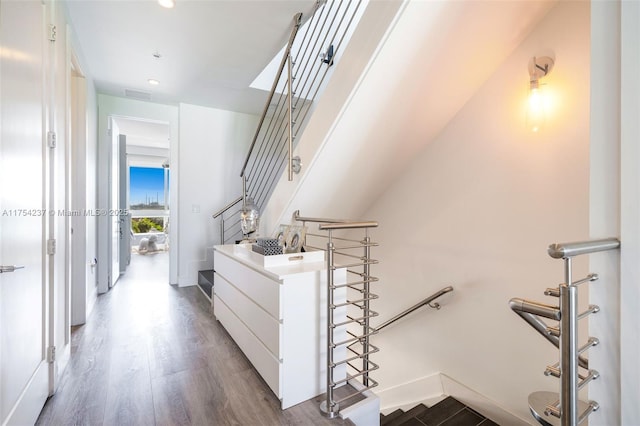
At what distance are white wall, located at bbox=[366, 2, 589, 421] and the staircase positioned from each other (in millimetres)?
192

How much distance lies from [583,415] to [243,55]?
3.38 meters

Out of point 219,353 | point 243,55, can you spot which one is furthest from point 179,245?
point 243,55

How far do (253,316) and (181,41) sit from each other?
253 cm

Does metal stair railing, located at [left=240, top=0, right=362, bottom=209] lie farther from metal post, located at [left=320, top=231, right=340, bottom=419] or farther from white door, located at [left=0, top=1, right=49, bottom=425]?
white door, located at [left=0, top=1, right=49, bottom=425]

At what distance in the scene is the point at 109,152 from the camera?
12.9 feet

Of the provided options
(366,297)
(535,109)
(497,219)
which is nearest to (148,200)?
(366,297)

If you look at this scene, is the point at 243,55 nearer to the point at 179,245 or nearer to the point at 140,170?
the point at 179,245

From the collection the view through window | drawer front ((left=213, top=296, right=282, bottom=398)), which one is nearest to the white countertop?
drawer front ((left=213, top=296, right=282, bottom=398))

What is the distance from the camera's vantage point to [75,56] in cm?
258

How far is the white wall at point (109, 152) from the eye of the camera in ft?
12.5

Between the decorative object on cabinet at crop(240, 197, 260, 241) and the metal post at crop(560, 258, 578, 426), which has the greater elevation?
the decorative object on cabinet at crop(240, 197, 260, 241)

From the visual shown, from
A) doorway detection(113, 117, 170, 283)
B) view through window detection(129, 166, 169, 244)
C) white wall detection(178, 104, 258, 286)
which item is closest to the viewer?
white wall detection(178, 104, 258, 286)

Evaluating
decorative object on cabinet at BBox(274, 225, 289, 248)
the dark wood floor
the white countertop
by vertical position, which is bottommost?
the dark wood floor

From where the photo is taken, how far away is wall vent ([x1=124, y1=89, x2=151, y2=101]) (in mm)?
3772
